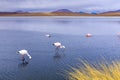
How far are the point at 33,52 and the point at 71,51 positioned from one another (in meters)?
2.18

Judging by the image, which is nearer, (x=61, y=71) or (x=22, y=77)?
(x=22, y=77)

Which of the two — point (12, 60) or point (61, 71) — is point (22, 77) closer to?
point (61, 71)

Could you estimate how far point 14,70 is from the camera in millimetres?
12844

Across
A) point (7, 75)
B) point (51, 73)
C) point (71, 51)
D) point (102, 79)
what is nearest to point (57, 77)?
point (51, 73)

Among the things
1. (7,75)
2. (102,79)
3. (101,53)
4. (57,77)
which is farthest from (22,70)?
(102,79)

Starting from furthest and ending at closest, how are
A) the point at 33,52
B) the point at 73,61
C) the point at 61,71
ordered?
1. the point at 33,52
2. the point at 73,61
3. the point at 61,71

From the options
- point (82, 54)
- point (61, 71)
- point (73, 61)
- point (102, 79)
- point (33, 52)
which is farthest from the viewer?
point (33, 52)

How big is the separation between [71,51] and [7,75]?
6.53 meters

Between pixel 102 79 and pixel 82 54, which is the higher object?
pixel 102 79

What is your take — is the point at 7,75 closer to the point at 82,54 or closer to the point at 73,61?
the point at 73,61

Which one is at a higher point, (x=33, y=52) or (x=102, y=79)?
(x=102, y=79)

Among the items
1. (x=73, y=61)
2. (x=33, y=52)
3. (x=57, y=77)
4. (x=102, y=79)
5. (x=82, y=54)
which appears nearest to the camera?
(x=102, y=79)

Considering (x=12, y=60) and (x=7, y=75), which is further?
(x=12, y=60)

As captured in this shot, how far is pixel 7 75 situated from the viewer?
11.9 metres
